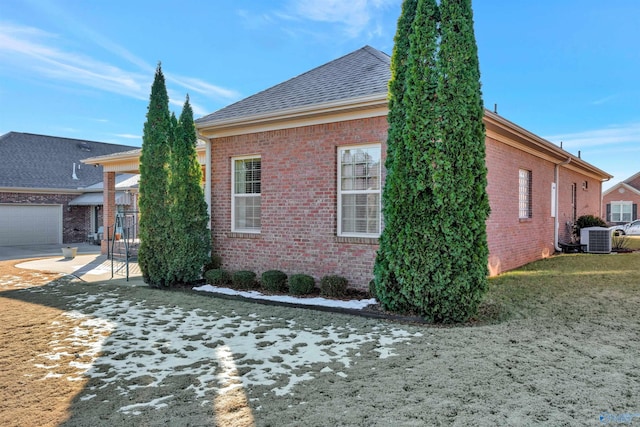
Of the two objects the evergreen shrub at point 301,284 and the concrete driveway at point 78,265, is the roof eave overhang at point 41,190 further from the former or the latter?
the evergreen shrub at point 301,284

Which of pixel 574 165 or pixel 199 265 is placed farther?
pixel 574 165

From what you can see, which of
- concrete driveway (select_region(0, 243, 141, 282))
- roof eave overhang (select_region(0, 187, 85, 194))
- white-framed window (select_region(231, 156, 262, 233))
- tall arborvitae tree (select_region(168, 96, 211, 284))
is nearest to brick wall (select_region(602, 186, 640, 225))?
white-framed window (select_region(231, 156, 262, 233))

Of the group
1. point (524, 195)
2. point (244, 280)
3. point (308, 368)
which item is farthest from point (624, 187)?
point (308, 368)

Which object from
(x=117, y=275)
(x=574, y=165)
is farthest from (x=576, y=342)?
(x=574, y=165)

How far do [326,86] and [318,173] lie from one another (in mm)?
2086

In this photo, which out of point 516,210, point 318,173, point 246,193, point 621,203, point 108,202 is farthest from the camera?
point 621,203

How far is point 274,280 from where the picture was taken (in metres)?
8.34

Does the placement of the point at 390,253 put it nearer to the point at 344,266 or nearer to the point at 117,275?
the point at 344,266

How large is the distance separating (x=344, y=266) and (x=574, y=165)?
13.4m

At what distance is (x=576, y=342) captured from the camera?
4973 mm

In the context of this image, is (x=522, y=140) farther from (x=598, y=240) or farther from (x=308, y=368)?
(x=308, y=368)

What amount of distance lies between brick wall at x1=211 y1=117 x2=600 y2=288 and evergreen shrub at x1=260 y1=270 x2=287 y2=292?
283mm

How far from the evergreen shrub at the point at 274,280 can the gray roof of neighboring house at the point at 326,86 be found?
330 centimetres

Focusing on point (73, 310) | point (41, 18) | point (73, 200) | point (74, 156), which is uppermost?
point (41, 18)
